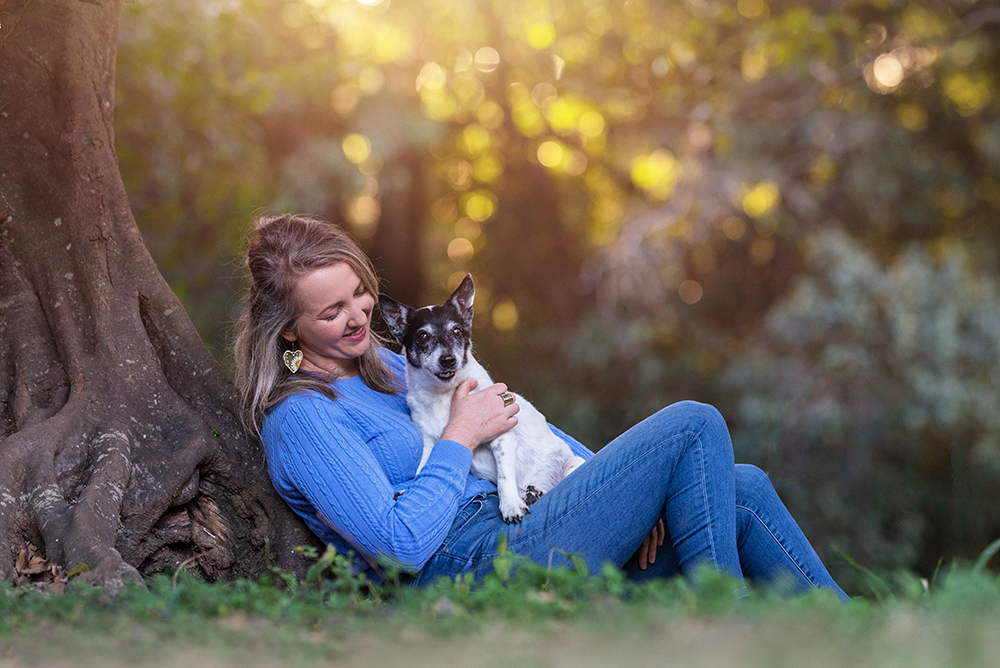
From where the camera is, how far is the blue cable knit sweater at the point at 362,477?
3070mm

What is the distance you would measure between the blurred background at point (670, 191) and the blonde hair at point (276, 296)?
394cm

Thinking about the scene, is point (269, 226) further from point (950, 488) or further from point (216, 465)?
point (950, 488)

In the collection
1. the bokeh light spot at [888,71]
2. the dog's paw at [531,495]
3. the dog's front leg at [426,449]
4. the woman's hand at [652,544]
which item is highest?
the bokeh light spot at [888,71]

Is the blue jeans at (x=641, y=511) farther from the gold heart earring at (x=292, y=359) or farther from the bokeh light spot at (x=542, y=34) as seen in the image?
the bokeh light spot at (x=542, y=34)

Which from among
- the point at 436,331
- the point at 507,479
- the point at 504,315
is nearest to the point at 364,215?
the point at 504,315

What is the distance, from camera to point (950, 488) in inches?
351

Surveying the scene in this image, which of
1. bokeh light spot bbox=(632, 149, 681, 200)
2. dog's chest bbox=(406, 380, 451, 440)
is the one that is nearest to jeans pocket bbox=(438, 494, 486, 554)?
dog's chest bbox=(406, 380, 451, 440)

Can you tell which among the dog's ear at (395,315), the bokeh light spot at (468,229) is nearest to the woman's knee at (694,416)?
the dog's ear at (395,315)

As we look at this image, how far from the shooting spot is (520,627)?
2166mm

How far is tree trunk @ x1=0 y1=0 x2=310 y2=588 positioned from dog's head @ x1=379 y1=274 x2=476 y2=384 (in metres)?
0.80

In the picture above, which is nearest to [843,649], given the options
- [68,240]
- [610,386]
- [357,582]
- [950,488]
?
[357,582]

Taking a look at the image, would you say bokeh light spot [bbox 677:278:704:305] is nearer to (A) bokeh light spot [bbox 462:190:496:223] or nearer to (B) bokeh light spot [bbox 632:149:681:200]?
(B) bokeh light spot [bbox 632:149:681:200]

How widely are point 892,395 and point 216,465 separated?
6.99m

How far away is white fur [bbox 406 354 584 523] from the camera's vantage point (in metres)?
3.61
